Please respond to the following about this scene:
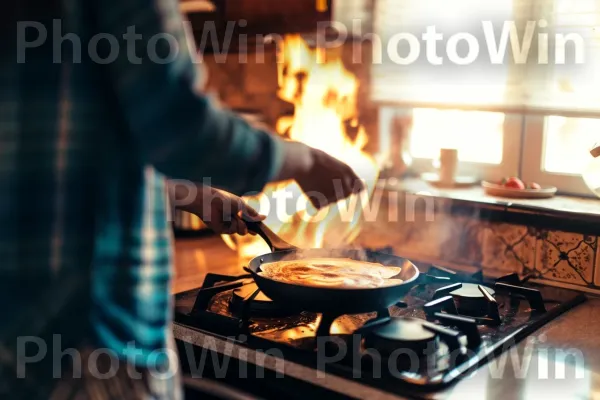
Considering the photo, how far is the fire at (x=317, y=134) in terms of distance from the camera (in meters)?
1.87

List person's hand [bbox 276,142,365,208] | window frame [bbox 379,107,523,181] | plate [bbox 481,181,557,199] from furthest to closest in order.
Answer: window frame [bbox 379,107,523,181] < plate [bbox 481,181,557,199] < person's hand [bbox 276,142,365,208]

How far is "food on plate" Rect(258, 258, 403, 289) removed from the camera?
4.18 feet

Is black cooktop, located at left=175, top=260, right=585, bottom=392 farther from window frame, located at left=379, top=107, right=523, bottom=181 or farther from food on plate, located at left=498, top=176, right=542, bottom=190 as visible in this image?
window frame, located at left=379, top=107, right=523, bottom=181

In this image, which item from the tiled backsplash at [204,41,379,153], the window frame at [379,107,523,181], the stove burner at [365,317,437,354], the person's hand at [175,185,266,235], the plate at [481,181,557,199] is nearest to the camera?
the stove burner at [365,317,437,354]

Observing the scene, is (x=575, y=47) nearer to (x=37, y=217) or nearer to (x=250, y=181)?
(x=250, y=181)

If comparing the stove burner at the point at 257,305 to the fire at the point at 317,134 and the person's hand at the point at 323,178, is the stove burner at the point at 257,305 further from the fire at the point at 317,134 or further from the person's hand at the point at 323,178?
the fire at the point at 317,134

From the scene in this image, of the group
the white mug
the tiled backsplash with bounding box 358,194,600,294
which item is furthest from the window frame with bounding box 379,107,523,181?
the tiled backsplash with bounding box 358,194,600,294

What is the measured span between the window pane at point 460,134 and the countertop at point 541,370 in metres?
0.57

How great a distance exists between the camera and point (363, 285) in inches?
49.5

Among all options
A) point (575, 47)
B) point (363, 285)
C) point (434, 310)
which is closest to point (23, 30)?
point (363, 285)

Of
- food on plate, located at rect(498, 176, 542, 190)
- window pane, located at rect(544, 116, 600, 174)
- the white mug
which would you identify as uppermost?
window pane, located at rect(544, 116, 600, 174)

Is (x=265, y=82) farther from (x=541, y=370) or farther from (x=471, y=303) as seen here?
(x=541, y=370)

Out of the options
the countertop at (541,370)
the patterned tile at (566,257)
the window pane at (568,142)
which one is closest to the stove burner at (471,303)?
→ the countertop at (541,370)

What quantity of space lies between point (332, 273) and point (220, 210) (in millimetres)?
263
